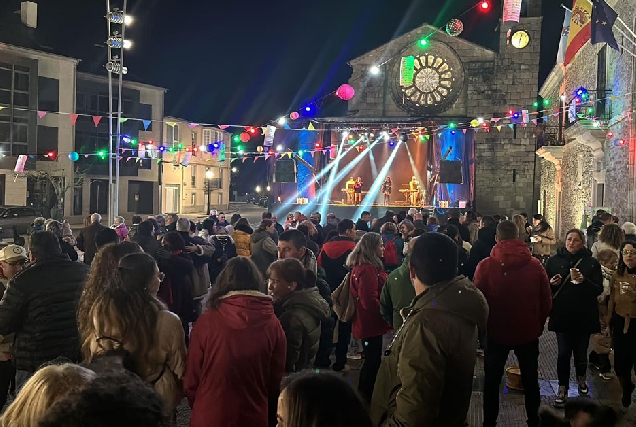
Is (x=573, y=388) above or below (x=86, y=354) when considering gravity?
below

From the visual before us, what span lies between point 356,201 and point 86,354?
25.5 meters

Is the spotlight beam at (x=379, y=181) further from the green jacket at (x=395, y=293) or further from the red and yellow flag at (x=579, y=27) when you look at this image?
the green jacket at (x=395, y=293)

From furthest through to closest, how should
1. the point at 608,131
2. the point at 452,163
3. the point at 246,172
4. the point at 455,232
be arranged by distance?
the point at 246,172
the point at 452,163
the point at 608,131
the point at 455,232

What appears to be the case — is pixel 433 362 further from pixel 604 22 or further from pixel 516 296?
pixel 604 22

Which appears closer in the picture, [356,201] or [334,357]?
[334,357]

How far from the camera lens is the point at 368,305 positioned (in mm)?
6027

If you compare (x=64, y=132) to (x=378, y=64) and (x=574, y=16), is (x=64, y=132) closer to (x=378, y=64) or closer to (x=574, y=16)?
(x=378, y=64)

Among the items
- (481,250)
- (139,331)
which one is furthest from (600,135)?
(139,331)

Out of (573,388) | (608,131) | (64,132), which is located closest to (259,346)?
(573,388)

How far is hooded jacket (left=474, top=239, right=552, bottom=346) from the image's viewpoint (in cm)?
500

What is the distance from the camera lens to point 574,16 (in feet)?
53.9

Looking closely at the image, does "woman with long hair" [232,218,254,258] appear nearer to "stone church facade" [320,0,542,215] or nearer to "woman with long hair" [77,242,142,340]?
"woman with long hair" [77,242,142,340]

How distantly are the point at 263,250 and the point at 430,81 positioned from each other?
24169 mm

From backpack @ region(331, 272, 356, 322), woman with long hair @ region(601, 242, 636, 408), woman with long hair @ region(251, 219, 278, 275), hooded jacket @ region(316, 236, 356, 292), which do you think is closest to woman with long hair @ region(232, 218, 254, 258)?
woman with long hair @ region(251, 219, 278, 275)
